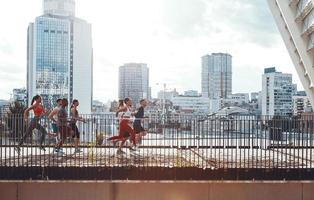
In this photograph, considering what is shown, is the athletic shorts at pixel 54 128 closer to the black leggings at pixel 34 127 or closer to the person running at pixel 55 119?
the person running at pixel 55 119

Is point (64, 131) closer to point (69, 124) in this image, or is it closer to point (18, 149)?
point (69, 124)

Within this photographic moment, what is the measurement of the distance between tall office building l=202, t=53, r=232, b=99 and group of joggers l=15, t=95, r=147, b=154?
127621 mm

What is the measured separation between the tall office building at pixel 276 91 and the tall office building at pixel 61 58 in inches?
1669

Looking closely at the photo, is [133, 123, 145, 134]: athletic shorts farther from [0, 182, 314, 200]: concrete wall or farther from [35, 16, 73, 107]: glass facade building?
[35, 16, 73, 107]: glass facade building

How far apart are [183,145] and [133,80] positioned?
10903cm

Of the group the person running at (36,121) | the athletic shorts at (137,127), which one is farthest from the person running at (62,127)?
the athletic shorts at (137,127)

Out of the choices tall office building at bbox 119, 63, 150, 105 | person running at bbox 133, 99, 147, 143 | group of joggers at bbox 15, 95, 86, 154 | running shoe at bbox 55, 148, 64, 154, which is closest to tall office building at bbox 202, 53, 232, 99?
tall office building at bbox 119, 63, 150, 105

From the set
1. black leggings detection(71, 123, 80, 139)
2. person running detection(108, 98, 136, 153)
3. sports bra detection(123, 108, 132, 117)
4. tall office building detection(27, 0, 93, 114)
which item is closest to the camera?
black leggings detection(71, 123, 80, 139)

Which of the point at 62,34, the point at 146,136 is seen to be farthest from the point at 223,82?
the point at 146,136

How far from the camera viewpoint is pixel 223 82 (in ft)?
477

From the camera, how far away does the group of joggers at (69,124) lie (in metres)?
13.9

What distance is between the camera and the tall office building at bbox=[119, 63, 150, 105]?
124 meters

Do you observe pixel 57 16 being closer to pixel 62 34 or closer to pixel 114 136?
pixel 62 34

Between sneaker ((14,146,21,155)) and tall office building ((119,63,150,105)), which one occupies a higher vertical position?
tall office building ((119,63,150,105))
